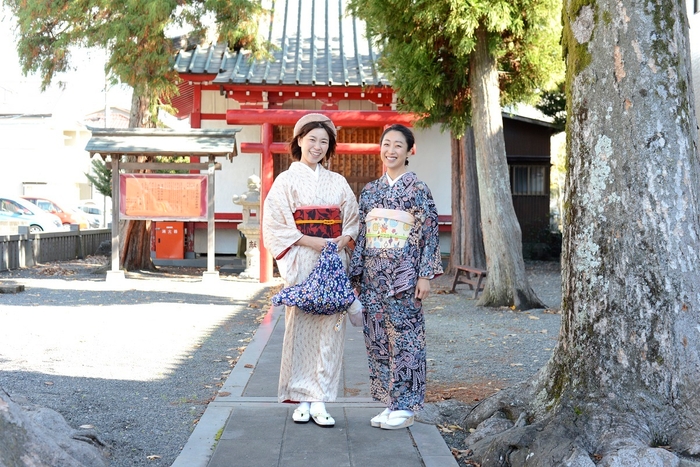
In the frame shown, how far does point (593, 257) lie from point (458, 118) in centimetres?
783

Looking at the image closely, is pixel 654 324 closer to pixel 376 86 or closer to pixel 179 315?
pixel 179 315

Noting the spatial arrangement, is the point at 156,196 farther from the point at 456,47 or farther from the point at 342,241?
the point at 342,241

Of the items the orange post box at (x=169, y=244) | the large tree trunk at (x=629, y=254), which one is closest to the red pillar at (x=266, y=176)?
the orange post box at (x=169, y=244)

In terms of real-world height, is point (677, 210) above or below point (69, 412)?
above

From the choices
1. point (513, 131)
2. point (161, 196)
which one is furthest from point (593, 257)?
point (513, 131)

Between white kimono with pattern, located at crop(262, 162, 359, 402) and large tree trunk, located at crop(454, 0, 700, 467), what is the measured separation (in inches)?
41.8

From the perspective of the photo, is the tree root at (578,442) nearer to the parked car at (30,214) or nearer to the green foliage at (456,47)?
the green foliage at (456,47)

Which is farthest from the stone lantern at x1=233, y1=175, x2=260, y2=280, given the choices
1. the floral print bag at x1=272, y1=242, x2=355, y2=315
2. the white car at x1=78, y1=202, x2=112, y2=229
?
the white car at x1=78, y1=202, x2=112, y2=229

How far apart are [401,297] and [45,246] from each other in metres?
15.3

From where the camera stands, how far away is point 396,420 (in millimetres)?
4262

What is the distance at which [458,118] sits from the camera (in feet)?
37.4

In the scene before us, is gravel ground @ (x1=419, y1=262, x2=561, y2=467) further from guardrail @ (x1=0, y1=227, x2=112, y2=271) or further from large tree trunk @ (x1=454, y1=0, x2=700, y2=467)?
guardrail @ (x1=0, y1=227, x2=112, y2=271)

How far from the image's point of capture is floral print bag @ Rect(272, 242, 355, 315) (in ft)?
13.9

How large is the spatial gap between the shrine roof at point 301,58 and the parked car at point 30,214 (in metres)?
10.6
